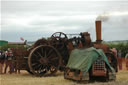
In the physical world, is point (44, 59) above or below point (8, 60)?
above

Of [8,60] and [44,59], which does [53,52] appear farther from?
[8,60]

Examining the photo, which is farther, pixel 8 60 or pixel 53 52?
pixel 8 60

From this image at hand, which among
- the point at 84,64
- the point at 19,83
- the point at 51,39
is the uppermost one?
the point at 51,39

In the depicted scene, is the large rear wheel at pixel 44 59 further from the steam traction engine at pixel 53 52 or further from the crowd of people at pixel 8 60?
the crowd of people at pixel 8 60

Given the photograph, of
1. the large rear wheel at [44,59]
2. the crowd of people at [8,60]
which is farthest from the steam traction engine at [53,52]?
the crowd of people at [8,60]

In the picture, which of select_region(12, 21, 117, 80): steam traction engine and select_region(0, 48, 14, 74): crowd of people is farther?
select_region(0, 48, 14, 74): crowd of people

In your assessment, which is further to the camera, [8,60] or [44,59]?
[8,60]

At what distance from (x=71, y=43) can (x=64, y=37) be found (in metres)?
0.61

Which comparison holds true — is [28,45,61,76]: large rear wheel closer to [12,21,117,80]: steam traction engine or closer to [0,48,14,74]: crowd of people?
[12,21,117,80]: steam traction engine

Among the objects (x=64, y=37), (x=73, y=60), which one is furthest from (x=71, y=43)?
(x=73, y=60)

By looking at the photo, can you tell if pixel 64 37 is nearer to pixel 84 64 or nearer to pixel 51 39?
pixel 51 39

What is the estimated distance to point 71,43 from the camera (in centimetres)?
1495

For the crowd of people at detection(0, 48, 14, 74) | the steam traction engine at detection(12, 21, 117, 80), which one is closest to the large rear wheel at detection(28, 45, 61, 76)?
the steam traction engine at detection(12, 21, 117, 80)

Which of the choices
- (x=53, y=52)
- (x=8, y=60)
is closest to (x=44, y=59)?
(x=53, y=52)
